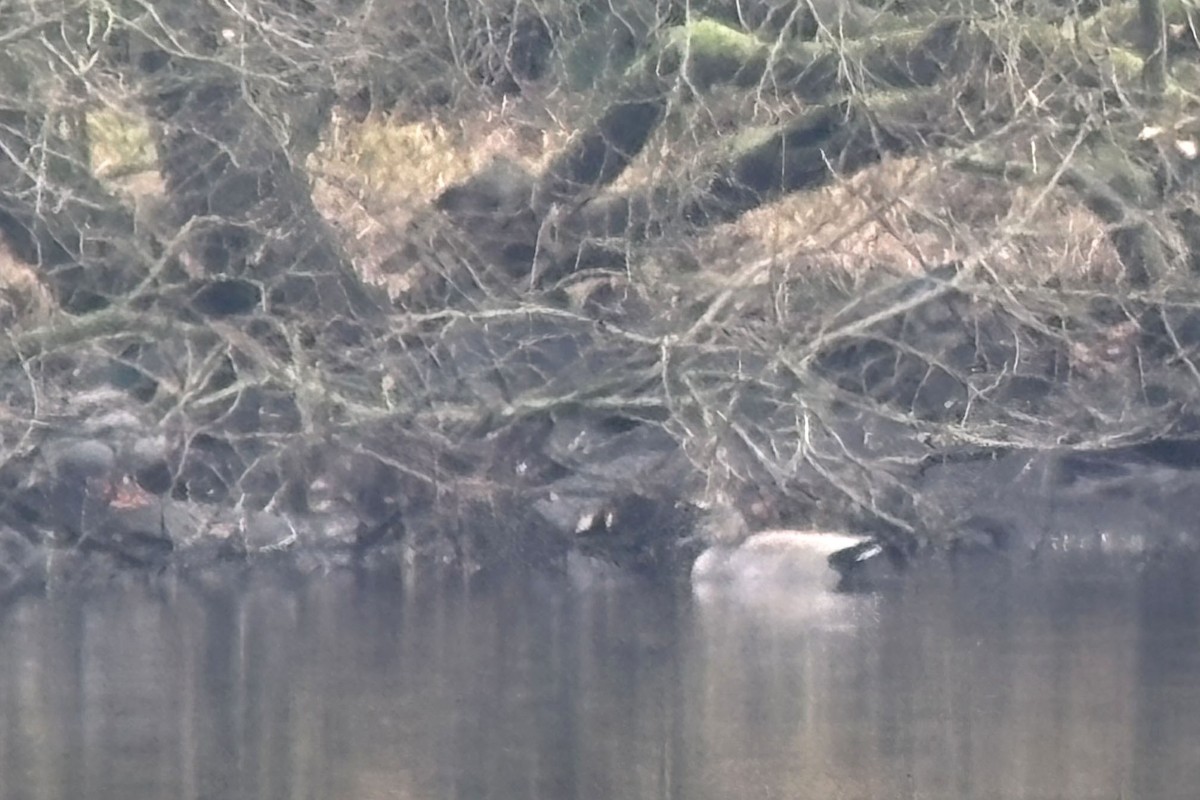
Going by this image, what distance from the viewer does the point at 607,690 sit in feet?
27.7

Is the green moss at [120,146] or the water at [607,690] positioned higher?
the green moss at [120,146]

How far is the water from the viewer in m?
7.58

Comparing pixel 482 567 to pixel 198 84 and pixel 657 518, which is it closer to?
pixel 657 518

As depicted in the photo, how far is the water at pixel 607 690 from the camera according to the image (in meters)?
7.58

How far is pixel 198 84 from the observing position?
9.47m

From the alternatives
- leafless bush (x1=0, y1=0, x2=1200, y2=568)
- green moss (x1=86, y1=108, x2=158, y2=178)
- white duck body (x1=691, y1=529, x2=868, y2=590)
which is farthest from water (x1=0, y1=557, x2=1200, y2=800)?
green moss (x1=86, y1=108, x2=158, y2=178)

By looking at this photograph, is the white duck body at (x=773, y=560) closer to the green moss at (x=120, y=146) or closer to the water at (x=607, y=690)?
the water at (x=607, y=690)

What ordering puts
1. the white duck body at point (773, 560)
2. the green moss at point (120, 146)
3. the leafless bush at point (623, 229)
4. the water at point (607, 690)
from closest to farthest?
the water at point (607, 690) → the leafless bush at point (623, 229) → the green moss at point (120, 146) → the white duck body at point (773, 560)

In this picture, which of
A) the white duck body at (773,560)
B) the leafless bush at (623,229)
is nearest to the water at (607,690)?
the white duck body at (773,560)

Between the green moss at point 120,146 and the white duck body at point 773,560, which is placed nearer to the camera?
the green moss at point 120,146

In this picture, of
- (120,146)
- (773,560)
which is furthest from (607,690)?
(120,146)

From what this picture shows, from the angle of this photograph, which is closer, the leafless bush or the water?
the water

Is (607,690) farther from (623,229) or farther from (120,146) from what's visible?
(120,146)

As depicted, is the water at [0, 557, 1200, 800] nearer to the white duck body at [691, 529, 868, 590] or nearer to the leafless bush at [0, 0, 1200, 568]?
the white duck body at [691, 529, 868, 590]
